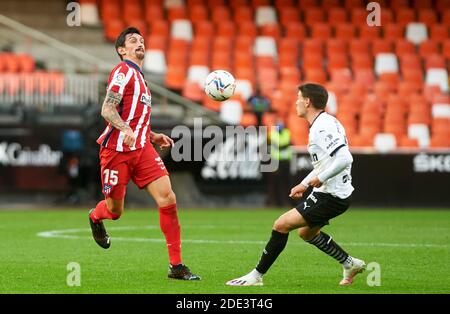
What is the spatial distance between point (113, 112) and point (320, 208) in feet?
6.53

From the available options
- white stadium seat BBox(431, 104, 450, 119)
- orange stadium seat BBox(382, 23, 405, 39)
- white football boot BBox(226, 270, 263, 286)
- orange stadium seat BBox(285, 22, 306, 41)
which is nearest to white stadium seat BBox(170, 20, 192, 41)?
orange stadium seat BBox(285, 22, 306, 41)

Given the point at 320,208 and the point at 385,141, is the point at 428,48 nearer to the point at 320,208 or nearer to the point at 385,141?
the point at 385,141

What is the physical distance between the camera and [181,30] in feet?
81.8

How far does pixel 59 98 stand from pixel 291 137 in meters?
5.01

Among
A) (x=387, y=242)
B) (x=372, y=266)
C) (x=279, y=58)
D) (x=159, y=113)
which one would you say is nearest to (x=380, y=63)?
(x=279, y=58)

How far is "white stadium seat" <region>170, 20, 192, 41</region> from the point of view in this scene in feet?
81.5

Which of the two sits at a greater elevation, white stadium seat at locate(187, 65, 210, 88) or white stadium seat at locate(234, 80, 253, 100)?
white stadium seat at locate(187, 65, 210, 88)

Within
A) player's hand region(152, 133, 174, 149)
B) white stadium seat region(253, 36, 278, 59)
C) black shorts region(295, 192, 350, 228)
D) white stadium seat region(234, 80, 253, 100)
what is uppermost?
white stadium seat region(253, 36, 278, 59)

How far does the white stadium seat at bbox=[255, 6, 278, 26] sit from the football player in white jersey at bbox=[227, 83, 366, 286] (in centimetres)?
1765

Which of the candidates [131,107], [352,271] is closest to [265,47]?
[131,107]

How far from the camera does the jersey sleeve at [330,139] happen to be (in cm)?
848

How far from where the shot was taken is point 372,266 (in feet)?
32.3

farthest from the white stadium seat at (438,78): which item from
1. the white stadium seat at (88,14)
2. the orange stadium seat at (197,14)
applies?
the white stadium seat at (88,14)

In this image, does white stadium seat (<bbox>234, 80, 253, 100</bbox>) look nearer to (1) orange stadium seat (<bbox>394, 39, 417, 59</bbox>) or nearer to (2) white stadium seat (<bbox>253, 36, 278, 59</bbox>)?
(2) white stadium seat (<bbox>253, 36, 278, 59</bbox>)
